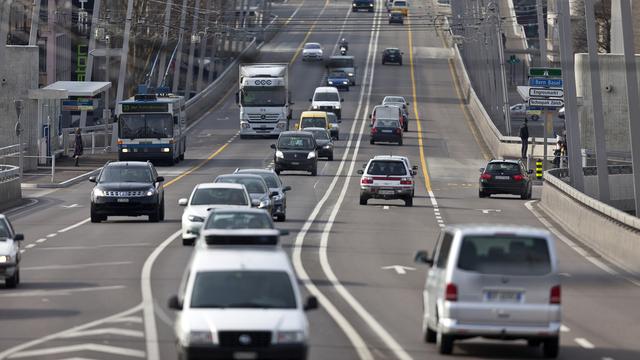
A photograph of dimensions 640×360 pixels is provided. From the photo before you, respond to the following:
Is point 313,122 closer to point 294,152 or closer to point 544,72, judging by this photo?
point 294,152

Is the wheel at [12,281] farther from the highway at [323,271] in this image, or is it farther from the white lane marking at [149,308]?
the white lane marking at [149,308]

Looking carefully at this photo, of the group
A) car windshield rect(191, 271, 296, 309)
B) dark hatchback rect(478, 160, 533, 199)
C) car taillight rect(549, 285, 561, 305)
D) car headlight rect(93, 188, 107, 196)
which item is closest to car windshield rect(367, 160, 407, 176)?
dark hatchback rect(478, 160, 533, 199)

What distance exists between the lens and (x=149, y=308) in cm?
2305

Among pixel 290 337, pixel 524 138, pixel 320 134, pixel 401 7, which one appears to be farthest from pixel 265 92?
pixel 401 7

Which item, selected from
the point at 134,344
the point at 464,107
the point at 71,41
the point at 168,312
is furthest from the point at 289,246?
the point at 71,41

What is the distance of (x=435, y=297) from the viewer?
734 inches

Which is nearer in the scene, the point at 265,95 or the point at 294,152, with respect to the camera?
the point at 294,152

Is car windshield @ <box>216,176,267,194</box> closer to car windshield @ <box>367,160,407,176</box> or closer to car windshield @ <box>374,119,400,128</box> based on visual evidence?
car windshield @ <box>367,160,407,176</box>

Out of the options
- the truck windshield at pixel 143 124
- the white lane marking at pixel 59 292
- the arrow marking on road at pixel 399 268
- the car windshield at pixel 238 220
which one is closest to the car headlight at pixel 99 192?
the arrow marking on road at pixel 399 268

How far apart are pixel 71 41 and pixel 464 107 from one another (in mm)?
42360

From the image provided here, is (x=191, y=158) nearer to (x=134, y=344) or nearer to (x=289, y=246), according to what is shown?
(x=289, y=246)

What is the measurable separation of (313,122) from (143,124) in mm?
17020

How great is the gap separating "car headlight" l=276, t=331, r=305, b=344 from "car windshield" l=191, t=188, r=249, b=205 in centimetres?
1801

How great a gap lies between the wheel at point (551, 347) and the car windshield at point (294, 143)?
44.8 metres
